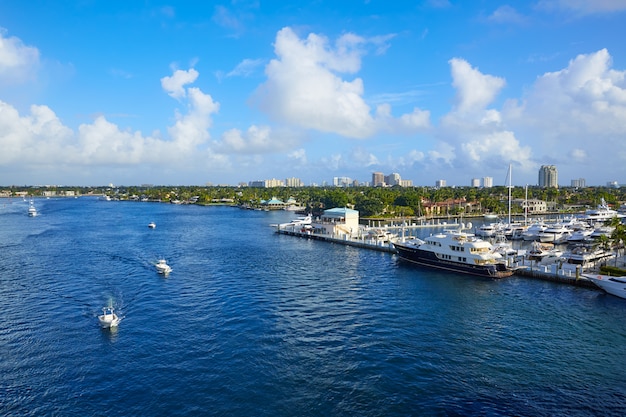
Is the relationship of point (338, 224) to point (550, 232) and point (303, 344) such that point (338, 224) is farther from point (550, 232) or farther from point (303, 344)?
point (303, 344)

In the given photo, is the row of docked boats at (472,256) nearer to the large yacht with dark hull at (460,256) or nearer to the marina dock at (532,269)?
the large yacht with dark hull at (460,256)

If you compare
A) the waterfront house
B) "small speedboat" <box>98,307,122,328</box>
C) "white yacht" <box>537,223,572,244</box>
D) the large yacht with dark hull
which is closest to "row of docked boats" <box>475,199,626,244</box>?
"white yacht" <box>537,223,572,244</box>

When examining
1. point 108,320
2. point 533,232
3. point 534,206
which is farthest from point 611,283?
point 534,206

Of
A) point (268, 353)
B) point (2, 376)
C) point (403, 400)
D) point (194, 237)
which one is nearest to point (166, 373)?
point (268, 353)

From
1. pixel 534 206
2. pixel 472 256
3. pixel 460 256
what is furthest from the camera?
pixel 534 206

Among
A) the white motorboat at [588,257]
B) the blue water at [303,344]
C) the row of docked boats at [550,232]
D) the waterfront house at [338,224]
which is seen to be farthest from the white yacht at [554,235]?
the waterfront house at [338,224]

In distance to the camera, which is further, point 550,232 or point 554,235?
point 550,232
